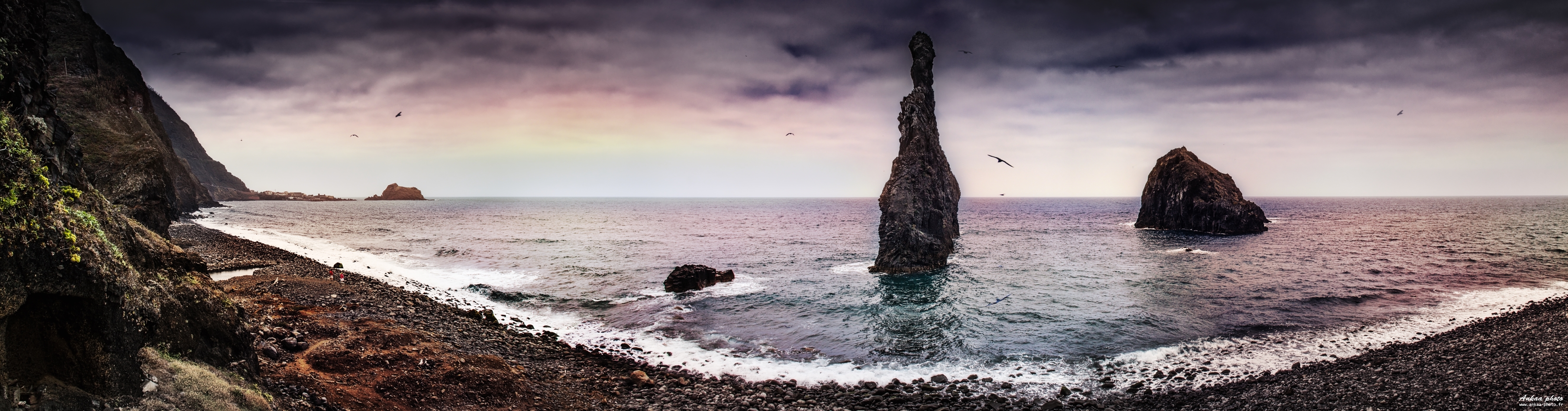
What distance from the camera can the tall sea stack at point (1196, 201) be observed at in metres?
70.3

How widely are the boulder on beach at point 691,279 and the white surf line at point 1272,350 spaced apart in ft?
70.3

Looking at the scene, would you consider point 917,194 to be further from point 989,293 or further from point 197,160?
point 197,160

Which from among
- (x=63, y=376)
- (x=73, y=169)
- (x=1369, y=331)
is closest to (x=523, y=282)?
(x=73, y=169)

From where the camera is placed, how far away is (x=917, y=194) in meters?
41.1

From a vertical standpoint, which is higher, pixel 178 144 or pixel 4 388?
pixel 178 144

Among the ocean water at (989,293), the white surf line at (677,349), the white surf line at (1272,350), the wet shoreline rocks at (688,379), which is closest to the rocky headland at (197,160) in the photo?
the ocean water at (989,293)

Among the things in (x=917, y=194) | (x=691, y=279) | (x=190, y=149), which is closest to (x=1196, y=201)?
(x=917, y=194)

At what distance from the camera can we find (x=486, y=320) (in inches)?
898

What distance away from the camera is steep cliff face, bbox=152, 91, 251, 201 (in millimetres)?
133250

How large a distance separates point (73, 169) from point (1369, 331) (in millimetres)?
39127

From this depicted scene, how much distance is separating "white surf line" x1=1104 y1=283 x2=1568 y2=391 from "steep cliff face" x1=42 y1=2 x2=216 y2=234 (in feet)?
148

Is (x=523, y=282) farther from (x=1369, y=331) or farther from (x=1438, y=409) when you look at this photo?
(x=1369, y=331)

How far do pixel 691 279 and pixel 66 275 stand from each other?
26463 mm

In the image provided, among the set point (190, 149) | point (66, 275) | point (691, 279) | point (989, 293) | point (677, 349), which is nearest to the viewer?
point (66, 275)
